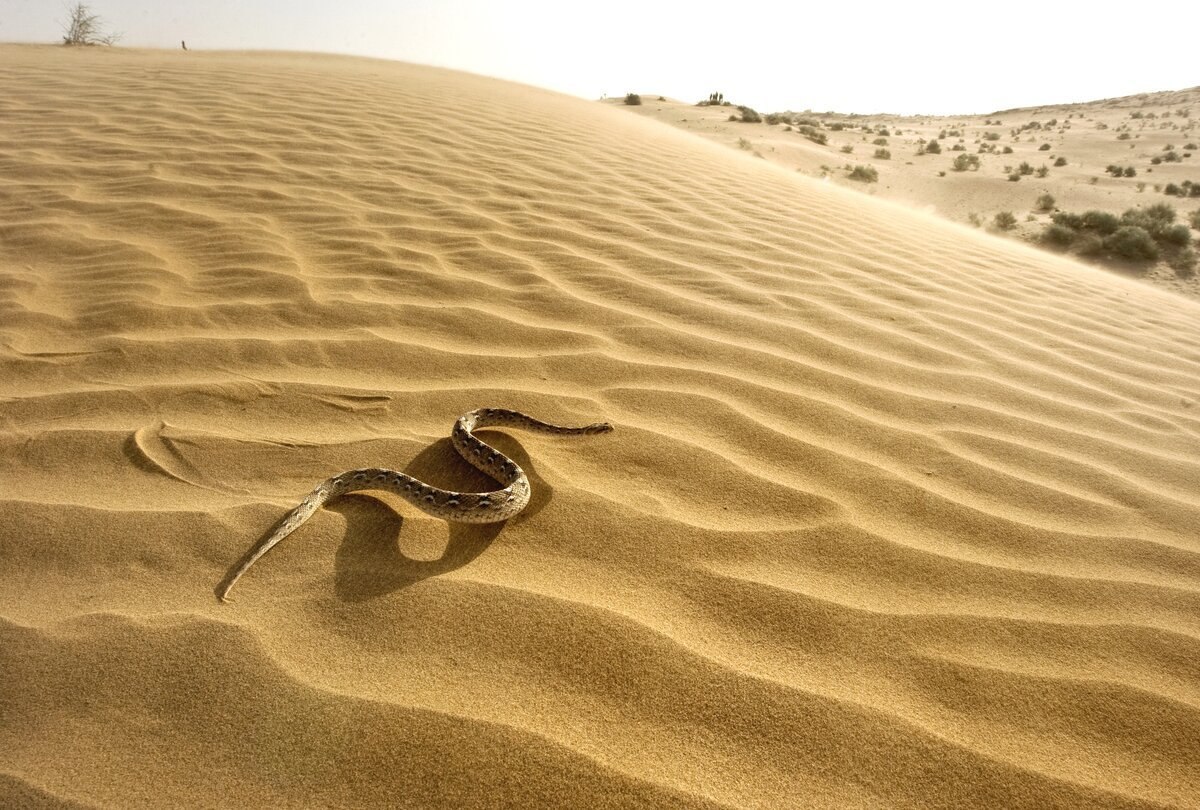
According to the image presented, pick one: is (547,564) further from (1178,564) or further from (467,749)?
(1178,564)

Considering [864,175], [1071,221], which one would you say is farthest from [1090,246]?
[864,175]

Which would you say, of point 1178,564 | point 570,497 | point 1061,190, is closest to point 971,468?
point 1178,564

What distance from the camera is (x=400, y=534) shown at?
2.00 meters

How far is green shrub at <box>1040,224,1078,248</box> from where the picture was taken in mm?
8523

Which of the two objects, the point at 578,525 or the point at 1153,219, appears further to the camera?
the point at 1153,219

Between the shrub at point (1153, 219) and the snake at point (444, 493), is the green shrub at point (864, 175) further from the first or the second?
the snake at point (444, 493)

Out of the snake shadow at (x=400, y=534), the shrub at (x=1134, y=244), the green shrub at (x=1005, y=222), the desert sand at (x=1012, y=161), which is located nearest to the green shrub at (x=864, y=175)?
the desert sand at (x=1012, y=161)

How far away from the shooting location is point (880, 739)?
4.77 ft

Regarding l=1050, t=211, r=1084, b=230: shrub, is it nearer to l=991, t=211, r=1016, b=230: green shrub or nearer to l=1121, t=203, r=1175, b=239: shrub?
l=1121, t=203, r=1175, b=239: shrub

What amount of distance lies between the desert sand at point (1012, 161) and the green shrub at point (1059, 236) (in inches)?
7.5

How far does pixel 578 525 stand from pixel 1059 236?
927 cm

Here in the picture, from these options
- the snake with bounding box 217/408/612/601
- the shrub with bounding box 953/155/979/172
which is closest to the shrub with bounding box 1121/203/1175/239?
the shrub with bounding box 953/155/979/172

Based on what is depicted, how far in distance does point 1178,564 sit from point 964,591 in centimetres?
75

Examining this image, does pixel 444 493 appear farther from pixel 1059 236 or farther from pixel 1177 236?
pixel 1177 236
